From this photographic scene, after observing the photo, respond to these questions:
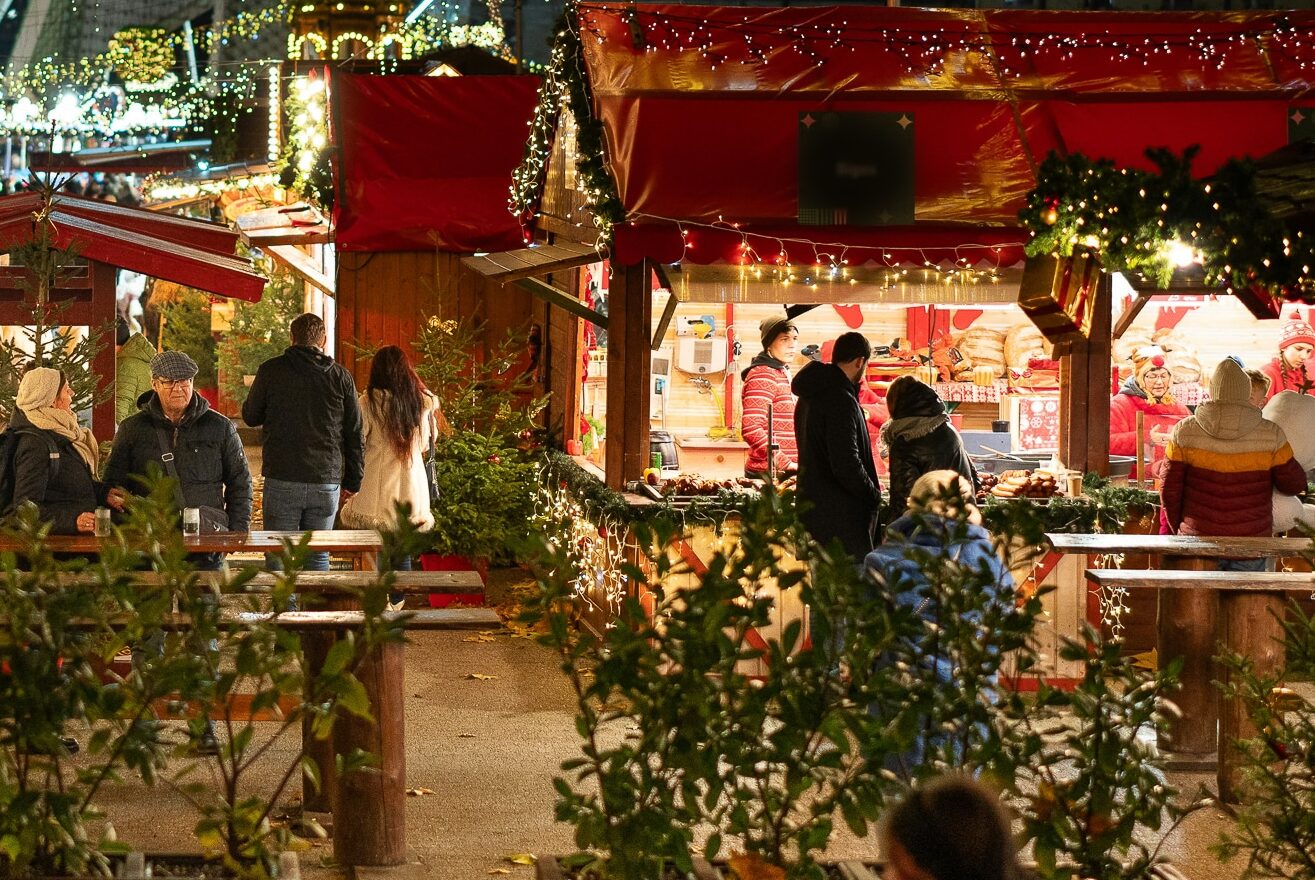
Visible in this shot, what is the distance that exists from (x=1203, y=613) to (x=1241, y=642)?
40cm

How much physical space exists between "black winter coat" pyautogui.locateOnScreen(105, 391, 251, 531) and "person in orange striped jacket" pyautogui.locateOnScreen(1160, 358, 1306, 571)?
512 centimetres

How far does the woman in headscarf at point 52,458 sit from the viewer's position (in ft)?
28.8

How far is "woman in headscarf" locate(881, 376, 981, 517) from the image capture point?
372 inches

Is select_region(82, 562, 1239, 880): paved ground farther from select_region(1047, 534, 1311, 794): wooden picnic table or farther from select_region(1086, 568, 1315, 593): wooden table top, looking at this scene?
select_region(1086, 568, 1315, 593): wooden table top

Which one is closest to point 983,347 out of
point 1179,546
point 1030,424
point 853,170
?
point 1030,424

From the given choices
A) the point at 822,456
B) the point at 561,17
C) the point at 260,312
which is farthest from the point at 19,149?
the point at 822,456

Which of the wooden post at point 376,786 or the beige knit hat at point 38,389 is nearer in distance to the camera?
the wooden post at point 376,786

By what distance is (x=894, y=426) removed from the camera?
959 centimetres

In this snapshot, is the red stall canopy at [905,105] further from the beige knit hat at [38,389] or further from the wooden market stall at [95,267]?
the beige knit hat at [38,389]

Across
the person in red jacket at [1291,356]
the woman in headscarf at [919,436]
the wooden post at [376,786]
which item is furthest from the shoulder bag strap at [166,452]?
the person in red jacket at [1291,356]

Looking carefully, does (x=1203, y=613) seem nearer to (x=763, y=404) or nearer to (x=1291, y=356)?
(x=763, y=404)

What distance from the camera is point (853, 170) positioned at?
11039mm

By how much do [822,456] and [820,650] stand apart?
205 inches

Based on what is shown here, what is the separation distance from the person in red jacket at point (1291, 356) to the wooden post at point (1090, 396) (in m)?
2.49
